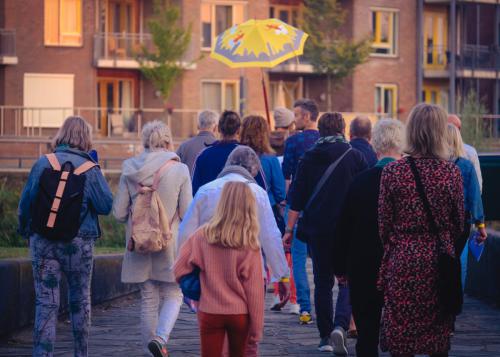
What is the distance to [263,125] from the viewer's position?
11.2 metres

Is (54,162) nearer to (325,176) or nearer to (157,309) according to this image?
(157,309)

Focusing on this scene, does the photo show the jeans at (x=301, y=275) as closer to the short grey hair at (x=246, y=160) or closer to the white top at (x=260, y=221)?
the short grey hair at (x=246, y=160)

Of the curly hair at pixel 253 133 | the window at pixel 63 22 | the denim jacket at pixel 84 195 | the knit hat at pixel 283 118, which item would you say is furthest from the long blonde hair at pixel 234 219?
the window at pixel 63 22

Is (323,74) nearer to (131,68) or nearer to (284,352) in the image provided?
(131,68)

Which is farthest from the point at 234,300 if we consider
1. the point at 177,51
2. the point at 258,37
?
the point at 177,51

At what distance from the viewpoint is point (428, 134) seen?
7.20m

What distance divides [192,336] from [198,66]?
4208 centimetres

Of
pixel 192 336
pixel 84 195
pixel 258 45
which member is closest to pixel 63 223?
pixel 84 195

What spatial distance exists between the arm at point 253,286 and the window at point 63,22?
45.1m

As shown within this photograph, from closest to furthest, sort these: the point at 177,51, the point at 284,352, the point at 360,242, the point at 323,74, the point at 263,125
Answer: the point at 360,242 → the point at 284,352 → the point at 263,125 → the point at 177,51 → the point at 323,74

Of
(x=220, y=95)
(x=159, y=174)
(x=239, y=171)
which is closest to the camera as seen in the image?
(x=239, y=171)

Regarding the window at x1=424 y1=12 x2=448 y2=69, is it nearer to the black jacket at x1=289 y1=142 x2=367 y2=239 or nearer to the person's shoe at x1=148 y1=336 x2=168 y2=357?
the black jacket at x1=289 y1=142 x2=367 y2=239

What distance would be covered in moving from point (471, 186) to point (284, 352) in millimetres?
2181

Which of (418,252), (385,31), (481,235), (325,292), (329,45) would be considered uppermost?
(385,31)
